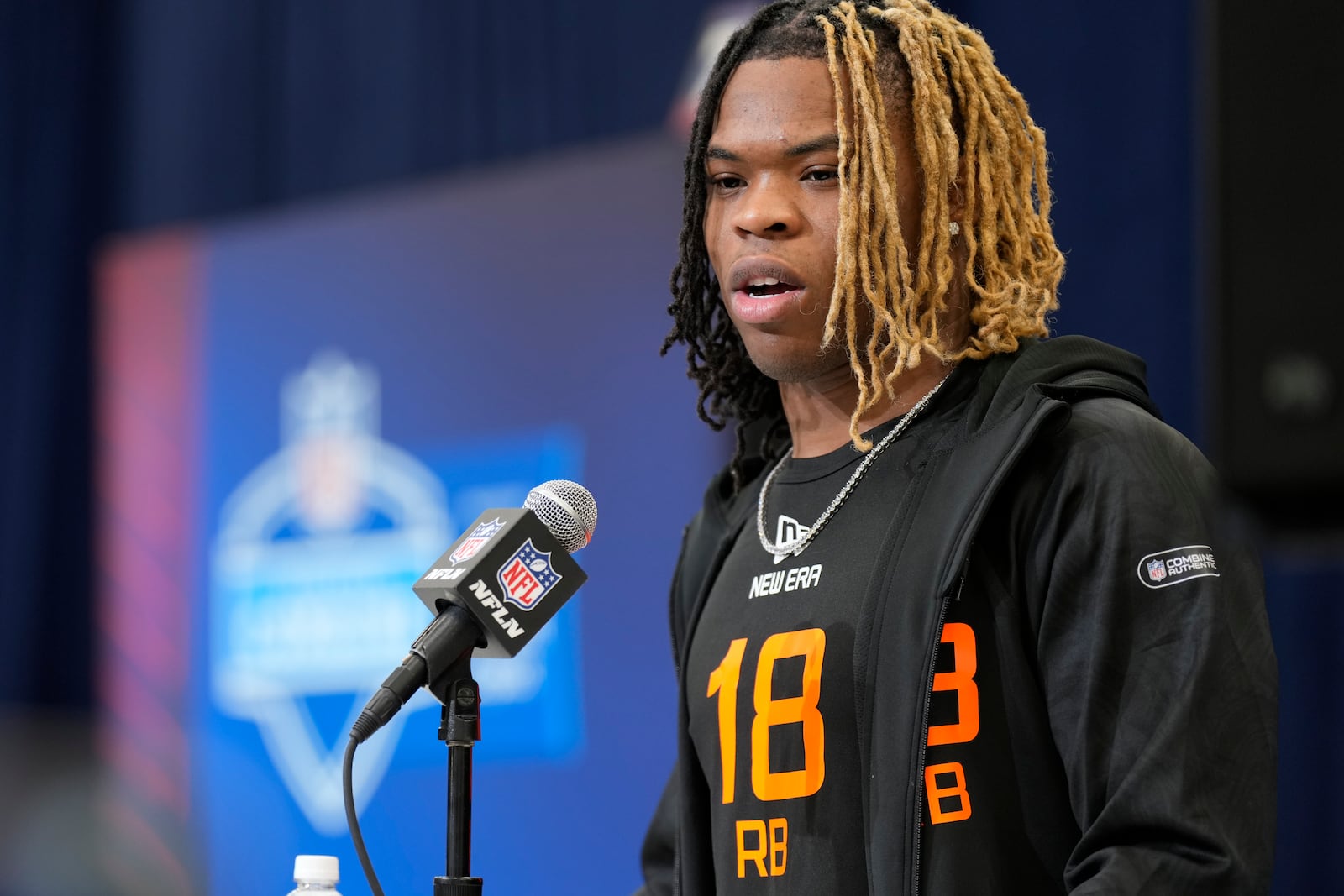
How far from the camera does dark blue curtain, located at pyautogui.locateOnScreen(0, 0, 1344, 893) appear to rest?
3.16 metres

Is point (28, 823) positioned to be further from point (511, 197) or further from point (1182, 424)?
point (1182, 424)

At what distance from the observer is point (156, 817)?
154 inches

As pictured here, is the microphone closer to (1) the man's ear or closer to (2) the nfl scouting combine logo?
(1) the man's ear

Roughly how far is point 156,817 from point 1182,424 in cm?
253

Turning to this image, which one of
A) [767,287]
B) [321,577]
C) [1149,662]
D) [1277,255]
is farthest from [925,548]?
[321,577]

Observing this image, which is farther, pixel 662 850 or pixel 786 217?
pixel 662 850

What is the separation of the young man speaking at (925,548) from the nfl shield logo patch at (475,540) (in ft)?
1.10

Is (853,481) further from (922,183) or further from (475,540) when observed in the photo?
(475,540)

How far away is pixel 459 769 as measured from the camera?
1.29 m

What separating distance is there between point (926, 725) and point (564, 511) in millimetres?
368

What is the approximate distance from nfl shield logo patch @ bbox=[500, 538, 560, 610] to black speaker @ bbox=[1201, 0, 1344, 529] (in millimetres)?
871

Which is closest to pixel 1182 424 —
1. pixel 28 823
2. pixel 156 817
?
pixel 156 817

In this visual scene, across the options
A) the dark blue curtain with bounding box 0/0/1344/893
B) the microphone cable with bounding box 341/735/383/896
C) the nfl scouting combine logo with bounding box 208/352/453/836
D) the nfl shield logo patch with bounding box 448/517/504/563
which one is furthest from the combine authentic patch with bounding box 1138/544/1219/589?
the nfl scouting combine logo with bounding box 208/352/453/836

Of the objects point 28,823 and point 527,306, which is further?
point 28,823
